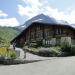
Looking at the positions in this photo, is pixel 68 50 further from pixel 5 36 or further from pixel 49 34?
pixel 5 36

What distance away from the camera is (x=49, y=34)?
1884 inches

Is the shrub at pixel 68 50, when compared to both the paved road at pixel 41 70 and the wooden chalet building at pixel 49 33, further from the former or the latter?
the paved road at pixel 41 70

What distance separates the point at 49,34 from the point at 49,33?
210 mm

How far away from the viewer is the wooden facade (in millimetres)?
43562

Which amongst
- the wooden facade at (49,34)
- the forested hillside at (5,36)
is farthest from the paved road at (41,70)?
the forested hillside at (5,36)

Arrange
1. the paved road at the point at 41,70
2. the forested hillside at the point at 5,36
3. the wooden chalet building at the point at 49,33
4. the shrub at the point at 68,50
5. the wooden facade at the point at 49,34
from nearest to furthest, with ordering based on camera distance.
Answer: the paved road at the point at 41,70, the shrub at the point at 68,50, the wooden chalet building at the point at 49,33, the wooden facade at the point at 49,34, the forested hillside at the point at 5,36

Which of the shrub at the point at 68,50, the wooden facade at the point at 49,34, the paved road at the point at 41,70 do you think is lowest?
the paved road at the point at 41,70

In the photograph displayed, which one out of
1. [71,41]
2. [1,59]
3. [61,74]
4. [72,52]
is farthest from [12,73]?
[71,41]

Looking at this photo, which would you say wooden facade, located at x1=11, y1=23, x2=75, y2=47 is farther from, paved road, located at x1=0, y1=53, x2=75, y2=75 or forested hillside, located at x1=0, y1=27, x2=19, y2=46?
paved road, located at x1=0, y1=53, x2=75, y2=75

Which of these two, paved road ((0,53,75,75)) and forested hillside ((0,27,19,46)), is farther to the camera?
forested hillside ((0,27,19,46))

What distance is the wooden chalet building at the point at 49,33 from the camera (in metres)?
43.4

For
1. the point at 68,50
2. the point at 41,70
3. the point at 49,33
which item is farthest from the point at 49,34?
the point at 41,70

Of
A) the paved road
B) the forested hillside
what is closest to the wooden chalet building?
the forested hillside

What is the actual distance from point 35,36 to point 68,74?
3682 centimetres
